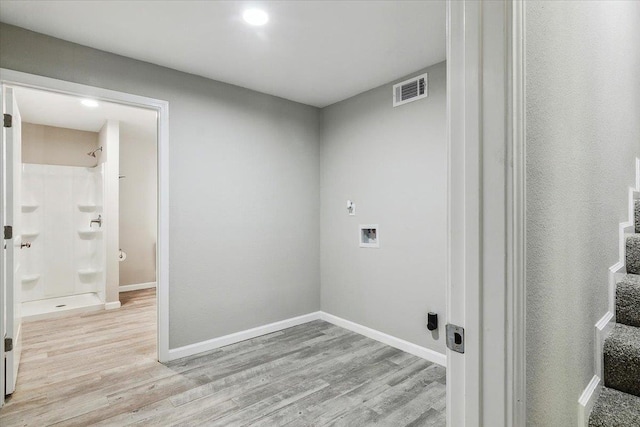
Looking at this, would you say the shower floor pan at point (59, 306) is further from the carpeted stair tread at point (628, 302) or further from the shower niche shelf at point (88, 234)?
the carpeted stair tread at point (628, 302)

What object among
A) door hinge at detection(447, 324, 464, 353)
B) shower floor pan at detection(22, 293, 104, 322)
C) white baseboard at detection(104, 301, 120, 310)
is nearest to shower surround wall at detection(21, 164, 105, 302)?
shower floor pan at detection(22, 293, 104, 322)

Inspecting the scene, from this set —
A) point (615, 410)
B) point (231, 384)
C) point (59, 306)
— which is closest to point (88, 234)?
point (59, 306)

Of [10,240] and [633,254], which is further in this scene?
[10,240]

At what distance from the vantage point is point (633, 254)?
1830mm

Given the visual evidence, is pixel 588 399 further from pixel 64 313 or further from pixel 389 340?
pixel 64 313

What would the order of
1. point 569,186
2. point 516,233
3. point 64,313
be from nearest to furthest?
point 516,233 < point 569,186 < point 64,313

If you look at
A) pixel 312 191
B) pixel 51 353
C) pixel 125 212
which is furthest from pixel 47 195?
pixel 312 191

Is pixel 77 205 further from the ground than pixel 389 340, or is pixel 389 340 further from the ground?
pixel 77 205

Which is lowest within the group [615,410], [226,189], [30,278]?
[30,278]

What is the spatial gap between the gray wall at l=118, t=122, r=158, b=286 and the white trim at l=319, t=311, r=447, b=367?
3.53 meters

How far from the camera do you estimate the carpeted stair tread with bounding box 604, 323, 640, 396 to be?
1379mm

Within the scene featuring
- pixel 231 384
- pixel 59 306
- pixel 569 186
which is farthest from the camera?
pixel 59 306

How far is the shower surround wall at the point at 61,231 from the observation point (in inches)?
184

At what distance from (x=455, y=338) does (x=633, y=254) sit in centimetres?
174
